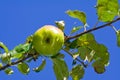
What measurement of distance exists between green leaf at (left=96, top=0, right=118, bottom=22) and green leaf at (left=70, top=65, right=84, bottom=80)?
0.30 m

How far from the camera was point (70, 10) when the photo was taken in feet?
7.23

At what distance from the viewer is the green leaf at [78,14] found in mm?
2219

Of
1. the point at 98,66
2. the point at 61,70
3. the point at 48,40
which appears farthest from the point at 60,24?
A: the point at 98,66

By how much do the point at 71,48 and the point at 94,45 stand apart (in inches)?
5.6

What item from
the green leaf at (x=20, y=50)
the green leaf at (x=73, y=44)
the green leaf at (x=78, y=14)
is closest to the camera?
the green leaf at (x=20, y=50)

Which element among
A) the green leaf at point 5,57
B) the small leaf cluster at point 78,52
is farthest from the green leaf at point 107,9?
the green leaf at point 5,57

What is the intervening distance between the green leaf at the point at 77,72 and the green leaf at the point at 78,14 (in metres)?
0.26

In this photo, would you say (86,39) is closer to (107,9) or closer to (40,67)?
(107,9)

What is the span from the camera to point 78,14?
226 centimetres

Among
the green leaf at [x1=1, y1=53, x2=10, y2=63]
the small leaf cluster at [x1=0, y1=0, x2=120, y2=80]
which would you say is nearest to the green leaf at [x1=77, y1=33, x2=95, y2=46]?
the small leaf cluster at [x1=0, y1=0, x2=120, y2=80]

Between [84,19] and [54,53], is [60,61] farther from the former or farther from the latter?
[84,19]

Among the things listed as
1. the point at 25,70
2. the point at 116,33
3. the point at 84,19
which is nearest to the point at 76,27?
the point at 84,19

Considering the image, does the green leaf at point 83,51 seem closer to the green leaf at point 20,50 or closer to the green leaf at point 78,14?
the green leaf at point 78,14

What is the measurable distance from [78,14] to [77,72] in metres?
0.32
